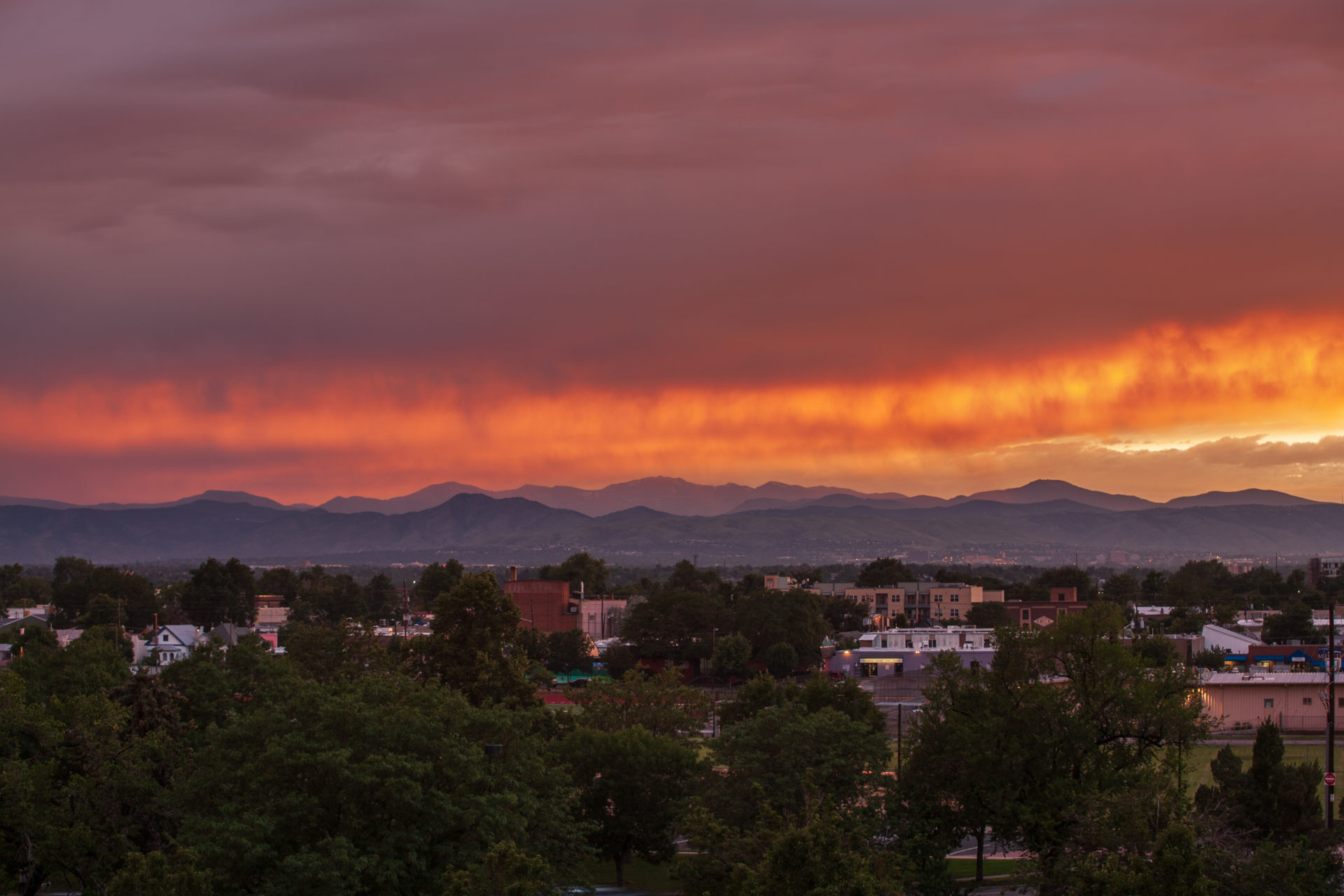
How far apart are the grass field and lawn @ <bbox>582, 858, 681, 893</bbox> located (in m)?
23.5

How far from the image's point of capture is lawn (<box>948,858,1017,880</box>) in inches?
1597

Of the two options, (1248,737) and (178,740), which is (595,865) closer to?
(178,740)

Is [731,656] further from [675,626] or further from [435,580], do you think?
[435,580]

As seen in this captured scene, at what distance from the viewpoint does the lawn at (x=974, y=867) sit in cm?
4056

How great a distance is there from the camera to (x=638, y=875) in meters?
43.3

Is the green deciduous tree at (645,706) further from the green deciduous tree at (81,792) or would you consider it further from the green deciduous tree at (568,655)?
the green deciduous tree at (568,655)

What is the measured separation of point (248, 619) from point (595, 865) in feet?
415

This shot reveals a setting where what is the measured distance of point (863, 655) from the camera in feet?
387

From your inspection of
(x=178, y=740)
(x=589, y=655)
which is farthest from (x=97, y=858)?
(x=589, y=655)

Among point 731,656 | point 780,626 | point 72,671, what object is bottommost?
point 731,656

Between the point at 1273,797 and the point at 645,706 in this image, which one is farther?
the point at 645,706

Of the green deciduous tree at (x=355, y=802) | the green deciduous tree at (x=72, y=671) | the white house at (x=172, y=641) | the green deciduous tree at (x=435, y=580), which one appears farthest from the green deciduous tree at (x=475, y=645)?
the green deciduous tree at (x=435, y=580)

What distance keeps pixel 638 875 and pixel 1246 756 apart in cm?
3319

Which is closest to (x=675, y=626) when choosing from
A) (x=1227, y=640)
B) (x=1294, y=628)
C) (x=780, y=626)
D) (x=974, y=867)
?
(x=780, y=626)
